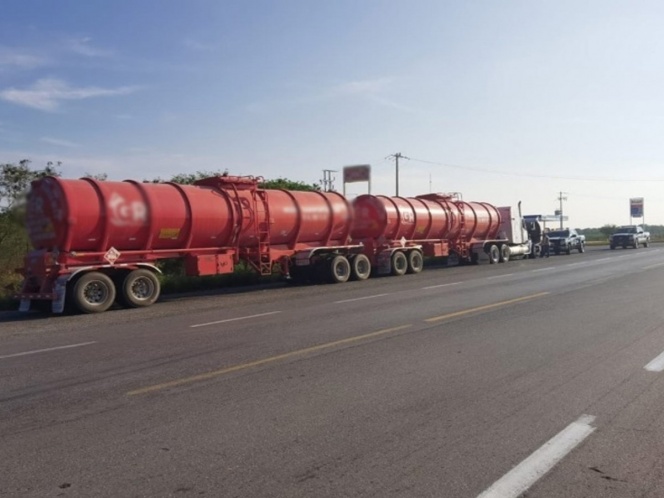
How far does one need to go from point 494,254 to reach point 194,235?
22111 mm

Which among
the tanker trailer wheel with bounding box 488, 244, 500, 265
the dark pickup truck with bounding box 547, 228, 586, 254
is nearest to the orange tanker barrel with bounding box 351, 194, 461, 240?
the tanker trailer wheel with bounding box 488, 244, 500, 265

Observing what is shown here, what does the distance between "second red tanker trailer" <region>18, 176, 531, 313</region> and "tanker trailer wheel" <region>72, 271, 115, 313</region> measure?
24 millimetres

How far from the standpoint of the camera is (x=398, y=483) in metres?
4.63

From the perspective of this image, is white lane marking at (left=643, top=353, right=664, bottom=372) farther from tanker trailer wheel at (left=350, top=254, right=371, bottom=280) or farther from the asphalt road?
tanker trailer wheel at (left=350, top=254, right=371, bottom=280)

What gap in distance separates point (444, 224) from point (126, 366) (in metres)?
24.6

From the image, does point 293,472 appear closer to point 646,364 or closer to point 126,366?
point 126,366

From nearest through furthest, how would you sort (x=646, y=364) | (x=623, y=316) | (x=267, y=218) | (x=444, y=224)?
(x=646, y=364) < (x=623, y=316) < (x=267, y=218) < (x=444, y=224)

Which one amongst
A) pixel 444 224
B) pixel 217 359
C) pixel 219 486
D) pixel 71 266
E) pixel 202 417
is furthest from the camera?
pixel 444 224

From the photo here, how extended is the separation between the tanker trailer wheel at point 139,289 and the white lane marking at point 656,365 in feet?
41.5

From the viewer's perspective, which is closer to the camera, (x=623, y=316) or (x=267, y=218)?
(x=623, y=316)

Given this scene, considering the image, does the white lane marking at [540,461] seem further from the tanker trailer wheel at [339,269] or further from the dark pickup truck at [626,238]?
the dark pickup truck at [626,238]

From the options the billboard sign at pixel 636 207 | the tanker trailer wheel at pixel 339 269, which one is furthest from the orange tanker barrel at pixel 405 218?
the billboard sign at pixel 636 207

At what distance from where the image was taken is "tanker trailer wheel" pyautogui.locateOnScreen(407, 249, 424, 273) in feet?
96.5

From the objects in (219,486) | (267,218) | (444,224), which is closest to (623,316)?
(219,486)
